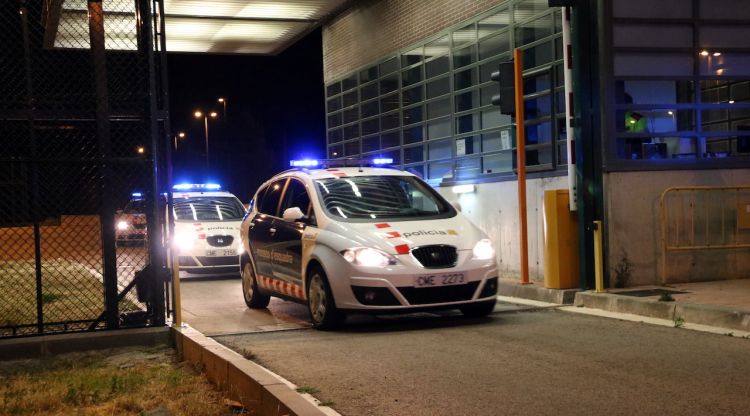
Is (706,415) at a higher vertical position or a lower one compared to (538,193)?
lower

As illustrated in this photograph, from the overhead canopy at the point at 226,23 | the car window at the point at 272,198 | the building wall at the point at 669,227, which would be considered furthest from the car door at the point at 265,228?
the overhead canopy at the point at 226,23

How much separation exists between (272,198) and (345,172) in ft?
4.06

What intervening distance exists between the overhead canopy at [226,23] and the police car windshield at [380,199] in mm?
9334

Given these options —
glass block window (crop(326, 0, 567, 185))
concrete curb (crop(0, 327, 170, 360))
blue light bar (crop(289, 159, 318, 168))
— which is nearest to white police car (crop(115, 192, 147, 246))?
concrete curb (crop(0, 327, 170, 360))

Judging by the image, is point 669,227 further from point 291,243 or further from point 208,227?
point 208,227

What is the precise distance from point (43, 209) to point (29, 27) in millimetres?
1815

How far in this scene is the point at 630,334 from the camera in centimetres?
859

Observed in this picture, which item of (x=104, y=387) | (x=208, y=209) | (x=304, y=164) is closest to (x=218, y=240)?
(x=208, y=209)

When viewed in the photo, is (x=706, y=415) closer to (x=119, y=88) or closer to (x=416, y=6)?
(x=119, y=88)

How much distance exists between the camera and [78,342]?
8461 mm

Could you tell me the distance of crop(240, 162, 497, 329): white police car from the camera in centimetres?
919

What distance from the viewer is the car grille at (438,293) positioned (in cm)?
918

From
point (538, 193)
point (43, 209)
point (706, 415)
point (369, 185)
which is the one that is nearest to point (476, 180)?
point (538, 193)

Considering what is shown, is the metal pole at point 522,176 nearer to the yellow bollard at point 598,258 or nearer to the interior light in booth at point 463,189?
the yellow bollard at point 598,258
